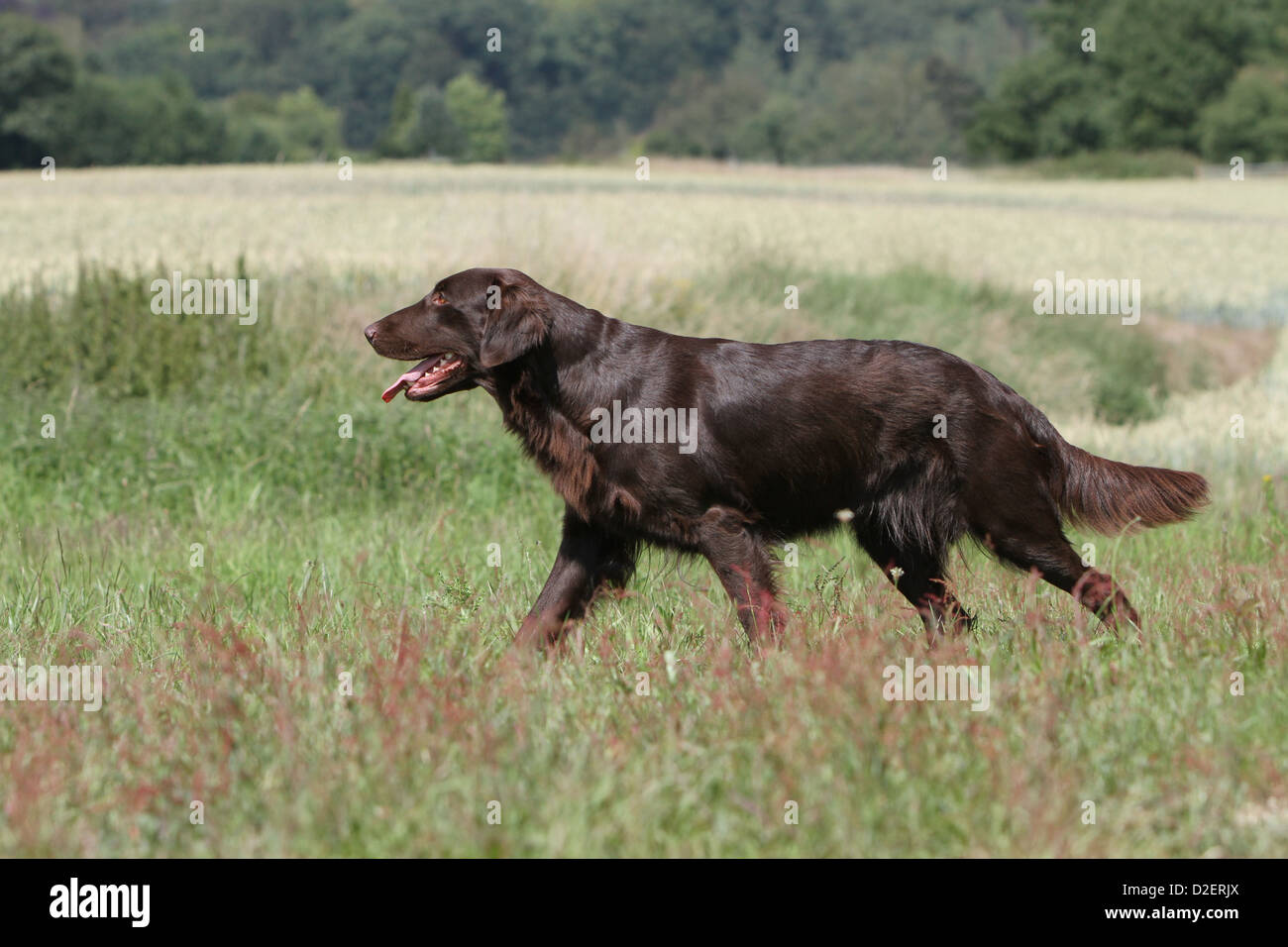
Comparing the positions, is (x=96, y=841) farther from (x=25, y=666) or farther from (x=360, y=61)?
(x=360, y=61)

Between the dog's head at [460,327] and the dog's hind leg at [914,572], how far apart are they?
4.94 feet

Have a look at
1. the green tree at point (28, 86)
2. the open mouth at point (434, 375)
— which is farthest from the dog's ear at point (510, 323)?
the green tree at point (28, 86)

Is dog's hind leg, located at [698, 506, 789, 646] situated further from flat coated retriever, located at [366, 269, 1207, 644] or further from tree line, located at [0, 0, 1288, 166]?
tree line, located at [0, 0, 1288, 166]

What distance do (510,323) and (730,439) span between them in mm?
878

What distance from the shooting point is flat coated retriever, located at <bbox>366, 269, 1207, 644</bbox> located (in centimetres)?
488

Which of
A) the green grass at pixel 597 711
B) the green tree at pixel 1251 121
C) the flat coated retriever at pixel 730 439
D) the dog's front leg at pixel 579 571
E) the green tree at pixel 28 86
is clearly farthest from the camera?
the green tree at pixel 1251 121

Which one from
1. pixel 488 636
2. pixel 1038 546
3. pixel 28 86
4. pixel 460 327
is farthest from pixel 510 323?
pixel 28 86

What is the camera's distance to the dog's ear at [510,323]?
16.1 ft

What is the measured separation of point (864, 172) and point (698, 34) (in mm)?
61227

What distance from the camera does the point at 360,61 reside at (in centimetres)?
10556

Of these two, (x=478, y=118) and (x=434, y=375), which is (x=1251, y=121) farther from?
(x=434, y=375)

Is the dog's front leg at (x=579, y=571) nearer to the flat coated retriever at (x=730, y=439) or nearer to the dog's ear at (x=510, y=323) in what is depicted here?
the flat coated retriever at (x=730, y=439)

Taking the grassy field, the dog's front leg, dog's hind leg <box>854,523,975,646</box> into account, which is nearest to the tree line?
the grassy field

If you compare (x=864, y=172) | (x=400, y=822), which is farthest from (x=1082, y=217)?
(x=400, y=822)
